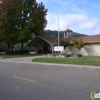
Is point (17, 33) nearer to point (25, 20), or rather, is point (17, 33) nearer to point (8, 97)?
point (25, 20)

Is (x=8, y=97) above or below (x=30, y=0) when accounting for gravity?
below

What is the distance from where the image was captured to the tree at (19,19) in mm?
35906

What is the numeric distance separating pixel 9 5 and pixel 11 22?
3531mm

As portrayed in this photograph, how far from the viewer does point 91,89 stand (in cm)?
709

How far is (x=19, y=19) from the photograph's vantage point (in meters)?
37.9

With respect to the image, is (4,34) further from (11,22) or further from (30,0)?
(30,0)

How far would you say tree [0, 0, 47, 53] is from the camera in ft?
118

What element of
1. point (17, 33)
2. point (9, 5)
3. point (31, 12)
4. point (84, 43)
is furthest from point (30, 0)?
point (84, 43)

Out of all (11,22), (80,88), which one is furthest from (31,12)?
(80,88)

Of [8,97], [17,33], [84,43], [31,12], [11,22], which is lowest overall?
[8,97]

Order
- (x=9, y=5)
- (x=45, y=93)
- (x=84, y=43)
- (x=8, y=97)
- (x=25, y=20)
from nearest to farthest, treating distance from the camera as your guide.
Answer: (x=8, y=97)
(x=45, y=93)
(x=84, y=43)
(x=9, y=5)
(x=25, y=20)

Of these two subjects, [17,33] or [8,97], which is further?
[17,33]

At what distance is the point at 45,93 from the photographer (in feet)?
21.4

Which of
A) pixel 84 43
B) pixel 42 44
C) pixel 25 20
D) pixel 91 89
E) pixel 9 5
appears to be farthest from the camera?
pixel 42 44
